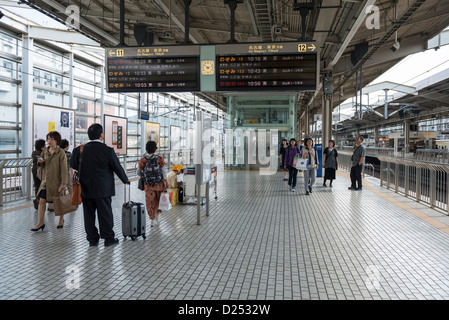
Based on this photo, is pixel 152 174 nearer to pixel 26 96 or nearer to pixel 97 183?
pixel 97 183

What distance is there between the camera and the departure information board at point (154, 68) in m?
7.16

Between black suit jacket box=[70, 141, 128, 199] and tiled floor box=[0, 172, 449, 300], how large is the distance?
2.38ft

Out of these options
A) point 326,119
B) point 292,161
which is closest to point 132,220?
point 292,161

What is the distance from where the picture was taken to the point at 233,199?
8.55m

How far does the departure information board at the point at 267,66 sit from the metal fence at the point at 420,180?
3032mm

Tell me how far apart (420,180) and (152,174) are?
19.6 feet

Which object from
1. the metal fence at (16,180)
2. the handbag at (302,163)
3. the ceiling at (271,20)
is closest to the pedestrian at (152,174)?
the metal fence at (16,180)

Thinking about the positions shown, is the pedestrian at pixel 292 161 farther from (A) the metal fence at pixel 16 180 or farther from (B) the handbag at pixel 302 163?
(A) the metal fence at pixel 16 180

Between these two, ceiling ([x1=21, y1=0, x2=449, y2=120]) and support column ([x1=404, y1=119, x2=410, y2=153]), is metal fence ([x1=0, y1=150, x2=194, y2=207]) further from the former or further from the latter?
support column ([x1=404, y1=119, x2=410, y2=153])

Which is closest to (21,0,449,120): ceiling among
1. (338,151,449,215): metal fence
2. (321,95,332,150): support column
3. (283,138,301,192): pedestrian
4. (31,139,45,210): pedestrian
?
(321,95,332,150): support column

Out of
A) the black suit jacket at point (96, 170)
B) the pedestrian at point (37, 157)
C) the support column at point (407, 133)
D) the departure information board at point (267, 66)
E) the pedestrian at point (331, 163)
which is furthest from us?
the support column at point (407, 133)

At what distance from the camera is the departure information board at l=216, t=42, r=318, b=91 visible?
272 inches

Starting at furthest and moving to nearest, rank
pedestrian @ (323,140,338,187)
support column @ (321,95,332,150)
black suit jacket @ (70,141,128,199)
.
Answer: support column @ (321,95,332,150)
pedestrian @ (323,140,338,187)
black suit jacket @ (70,141,128,199)

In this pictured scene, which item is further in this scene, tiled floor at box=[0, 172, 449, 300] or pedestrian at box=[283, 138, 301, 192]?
pedestrian at box=[283, 138, 301, 192]
